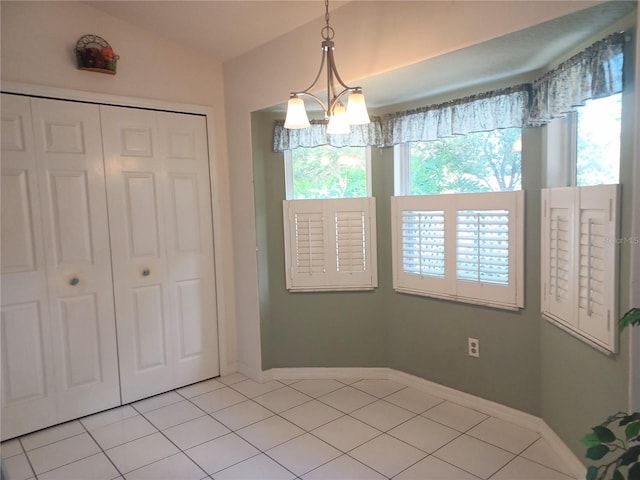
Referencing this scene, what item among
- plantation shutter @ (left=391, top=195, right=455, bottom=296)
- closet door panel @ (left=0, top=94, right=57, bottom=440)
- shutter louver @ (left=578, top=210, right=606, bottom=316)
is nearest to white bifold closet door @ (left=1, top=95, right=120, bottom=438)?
closet door panel @ (left=0, top=94, right=57, bottom=440)

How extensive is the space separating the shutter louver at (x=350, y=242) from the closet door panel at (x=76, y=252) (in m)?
1.58

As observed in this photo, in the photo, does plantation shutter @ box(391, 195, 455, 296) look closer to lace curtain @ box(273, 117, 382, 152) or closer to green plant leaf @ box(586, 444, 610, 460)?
lace curtain @ box(273, 117, 382, 152)

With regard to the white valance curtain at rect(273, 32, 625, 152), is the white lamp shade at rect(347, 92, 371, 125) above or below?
below

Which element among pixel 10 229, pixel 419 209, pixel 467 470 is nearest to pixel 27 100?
pixel 10 229

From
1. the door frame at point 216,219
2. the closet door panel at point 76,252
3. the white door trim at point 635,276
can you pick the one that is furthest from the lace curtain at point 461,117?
the closet door panel at point 76,252

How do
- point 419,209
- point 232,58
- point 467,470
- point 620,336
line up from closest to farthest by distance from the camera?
1. point 620,336
2. point 467,470
3. point 419,209
4. point 232,58

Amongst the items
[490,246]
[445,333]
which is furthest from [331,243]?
[490,246]

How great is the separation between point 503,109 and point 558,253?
854mm

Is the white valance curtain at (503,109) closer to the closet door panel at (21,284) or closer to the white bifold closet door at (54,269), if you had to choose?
the white bifold closet door at (54,269)

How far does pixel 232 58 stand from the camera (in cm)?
325

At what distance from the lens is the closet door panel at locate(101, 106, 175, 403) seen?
9.48ft

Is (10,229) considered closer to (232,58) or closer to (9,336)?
(9,336)

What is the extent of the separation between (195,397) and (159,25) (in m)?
2.57

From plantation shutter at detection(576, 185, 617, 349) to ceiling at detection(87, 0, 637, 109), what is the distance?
0.67 m
